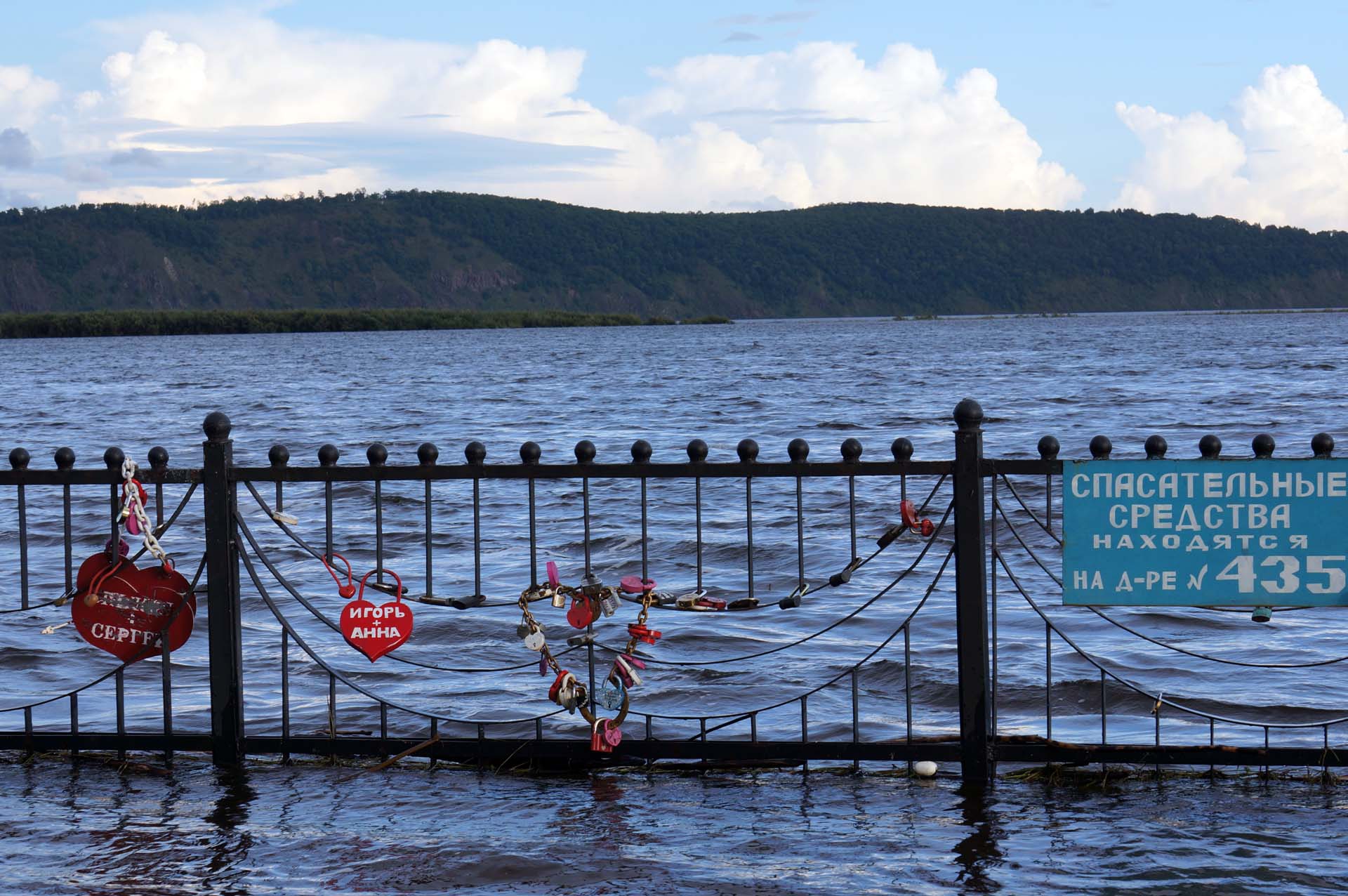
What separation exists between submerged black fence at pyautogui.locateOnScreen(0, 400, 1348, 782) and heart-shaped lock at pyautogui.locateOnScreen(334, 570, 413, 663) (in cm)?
17

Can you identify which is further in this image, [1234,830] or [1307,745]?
[1307,745]

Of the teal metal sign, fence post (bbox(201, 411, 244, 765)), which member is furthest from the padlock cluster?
the teal metal sign

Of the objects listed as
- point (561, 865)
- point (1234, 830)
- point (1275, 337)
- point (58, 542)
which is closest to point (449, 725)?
point (561, 865)

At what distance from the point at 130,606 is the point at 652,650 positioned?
18.6 feet

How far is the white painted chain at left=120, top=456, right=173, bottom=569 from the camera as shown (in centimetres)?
616

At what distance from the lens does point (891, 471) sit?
19.2ft

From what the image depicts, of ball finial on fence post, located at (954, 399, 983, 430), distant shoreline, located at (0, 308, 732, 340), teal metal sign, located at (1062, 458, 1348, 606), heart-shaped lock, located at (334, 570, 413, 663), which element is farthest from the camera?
distant shoreline, located at (0, 308, 732, 340)

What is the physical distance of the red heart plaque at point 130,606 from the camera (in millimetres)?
6527

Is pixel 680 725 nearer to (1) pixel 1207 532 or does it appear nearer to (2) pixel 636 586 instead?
(2) pixel 636 586

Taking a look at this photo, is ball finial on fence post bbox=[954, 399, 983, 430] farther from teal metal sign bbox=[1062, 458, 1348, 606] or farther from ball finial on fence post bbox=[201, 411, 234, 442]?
ball finial on fence post bbox=[201, 411, 234, 442]

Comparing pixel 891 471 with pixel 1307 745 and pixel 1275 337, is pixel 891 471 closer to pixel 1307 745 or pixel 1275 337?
pixel 1307 745

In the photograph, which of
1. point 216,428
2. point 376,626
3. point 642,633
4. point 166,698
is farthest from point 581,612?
point 166,698

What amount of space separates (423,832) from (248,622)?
→ 281 inches

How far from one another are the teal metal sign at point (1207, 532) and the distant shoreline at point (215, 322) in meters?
184
